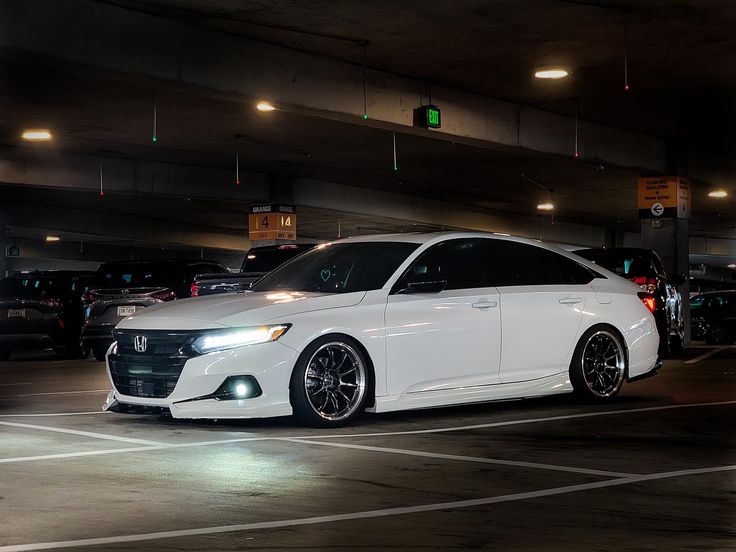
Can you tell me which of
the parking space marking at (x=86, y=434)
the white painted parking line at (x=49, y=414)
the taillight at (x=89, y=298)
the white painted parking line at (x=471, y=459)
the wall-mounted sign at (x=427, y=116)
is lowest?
the white painted parking line at (x=471, y=459)

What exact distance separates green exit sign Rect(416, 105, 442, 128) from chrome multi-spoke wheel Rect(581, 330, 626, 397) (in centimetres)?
1121

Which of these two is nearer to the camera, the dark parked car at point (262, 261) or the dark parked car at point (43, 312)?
the dark parked car at point (262, 261)

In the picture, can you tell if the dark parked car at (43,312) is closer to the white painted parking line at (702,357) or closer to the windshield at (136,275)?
the windshield at (136,275)

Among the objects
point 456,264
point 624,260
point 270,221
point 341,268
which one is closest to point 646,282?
point 624,260

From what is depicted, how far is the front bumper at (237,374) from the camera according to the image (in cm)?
941

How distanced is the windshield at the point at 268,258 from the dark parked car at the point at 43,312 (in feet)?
15.7

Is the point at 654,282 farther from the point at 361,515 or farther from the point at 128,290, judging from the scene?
the point at 361,515

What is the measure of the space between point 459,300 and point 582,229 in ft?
152

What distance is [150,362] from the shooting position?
9.81m

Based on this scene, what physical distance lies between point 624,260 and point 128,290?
7535mm

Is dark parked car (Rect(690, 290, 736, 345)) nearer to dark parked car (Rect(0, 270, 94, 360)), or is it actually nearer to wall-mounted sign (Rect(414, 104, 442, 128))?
wall-mounted sign (Rect(414, 104, 442, 128))

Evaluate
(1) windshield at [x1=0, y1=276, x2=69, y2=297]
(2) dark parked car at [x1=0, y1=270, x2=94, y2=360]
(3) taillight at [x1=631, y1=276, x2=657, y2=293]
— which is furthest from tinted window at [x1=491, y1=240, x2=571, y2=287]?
(1) windshield at [x1=0, y1=276, x2=69, y2=297]

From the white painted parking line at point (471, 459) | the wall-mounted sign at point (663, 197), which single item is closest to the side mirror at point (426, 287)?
the white painted parking line at point (471, 459)

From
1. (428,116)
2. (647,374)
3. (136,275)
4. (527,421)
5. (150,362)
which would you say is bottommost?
(527,421)
